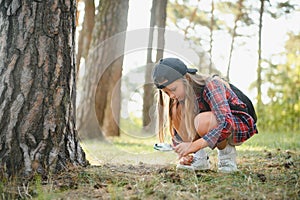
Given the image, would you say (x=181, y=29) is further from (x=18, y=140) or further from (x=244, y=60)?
(x=18, y=140)

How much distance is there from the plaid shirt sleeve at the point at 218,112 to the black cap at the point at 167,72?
22cm

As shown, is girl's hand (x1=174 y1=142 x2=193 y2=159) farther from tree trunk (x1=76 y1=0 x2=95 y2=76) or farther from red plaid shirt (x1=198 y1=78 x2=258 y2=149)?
tree trunk (x1=76 y1=0 x2=95 y2=76)

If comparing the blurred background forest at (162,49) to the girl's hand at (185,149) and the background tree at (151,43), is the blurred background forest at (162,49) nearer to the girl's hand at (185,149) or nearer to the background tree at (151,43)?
the background tree at (151,43)

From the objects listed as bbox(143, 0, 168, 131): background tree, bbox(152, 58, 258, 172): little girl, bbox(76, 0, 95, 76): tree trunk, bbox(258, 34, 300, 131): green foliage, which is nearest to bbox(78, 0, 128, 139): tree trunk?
bbox(76, 0, 95, 76): tree trunk

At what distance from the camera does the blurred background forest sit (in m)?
7.28

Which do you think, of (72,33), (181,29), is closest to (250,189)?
(72,33)

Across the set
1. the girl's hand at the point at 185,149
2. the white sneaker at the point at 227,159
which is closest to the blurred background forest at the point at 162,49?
the white sneaker at the point at 227,159

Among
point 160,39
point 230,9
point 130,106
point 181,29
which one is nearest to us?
point 130,106

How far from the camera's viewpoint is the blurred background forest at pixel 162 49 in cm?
728

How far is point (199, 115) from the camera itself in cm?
302

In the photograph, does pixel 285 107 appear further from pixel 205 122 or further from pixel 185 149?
pixel 185 149

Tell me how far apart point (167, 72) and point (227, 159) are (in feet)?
2.55

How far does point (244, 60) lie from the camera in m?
16.5

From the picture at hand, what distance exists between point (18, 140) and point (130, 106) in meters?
4.75
